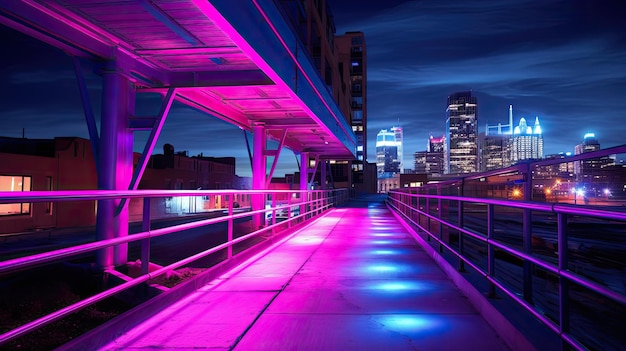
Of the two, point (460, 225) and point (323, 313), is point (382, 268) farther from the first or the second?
point (323, 313)

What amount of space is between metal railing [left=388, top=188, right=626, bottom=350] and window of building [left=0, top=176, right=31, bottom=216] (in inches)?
813

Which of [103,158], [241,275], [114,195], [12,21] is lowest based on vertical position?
[241,275]

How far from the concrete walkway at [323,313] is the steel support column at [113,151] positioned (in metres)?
3.53

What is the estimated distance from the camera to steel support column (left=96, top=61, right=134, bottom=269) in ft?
30.3

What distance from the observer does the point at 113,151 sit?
9.48 m

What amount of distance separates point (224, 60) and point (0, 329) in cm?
821

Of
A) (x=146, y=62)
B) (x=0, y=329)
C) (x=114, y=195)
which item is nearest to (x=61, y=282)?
(x=0, y=329)

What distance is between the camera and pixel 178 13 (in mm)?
7547

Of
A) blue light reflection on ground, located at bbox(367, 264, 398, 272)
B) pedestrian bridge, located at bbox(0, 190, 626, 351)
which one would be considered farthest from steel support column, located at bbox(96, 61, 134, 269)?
blue light reflection on ground, located at bbox(367, 264, 398, 272)

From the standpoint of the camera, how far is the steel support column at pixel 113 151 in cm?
925

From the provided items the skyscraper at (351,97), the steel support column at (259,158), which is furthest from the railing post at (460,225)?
the skyscraper at (351,97)

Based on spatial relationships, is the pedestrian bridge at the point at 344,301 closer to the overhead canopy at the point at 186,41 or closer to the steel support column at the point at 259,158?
the overhead canopy at the point at 186,41

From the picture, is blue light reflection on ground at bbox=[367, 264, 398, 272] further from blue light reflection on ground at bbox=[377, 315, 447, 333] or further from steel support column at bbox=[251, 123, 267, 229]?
steel support column at bbox=[251, 123, 267, 229]

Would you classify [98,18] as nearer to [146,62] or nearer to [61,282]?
[146,62]
